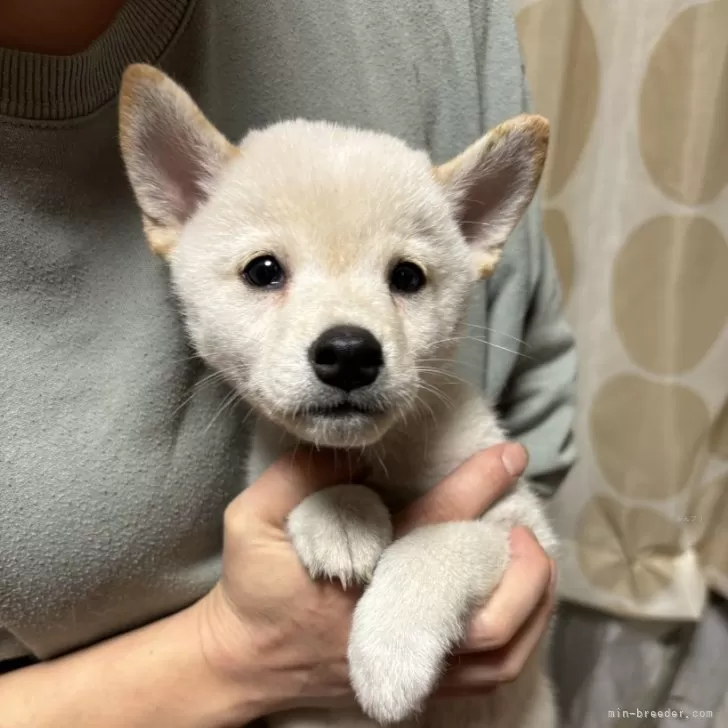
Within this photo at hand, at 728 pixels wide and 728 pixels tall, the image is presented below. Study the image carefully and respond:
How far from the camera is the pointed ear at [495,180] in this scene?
3.17ft

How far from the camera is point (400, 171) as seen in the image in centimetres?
95

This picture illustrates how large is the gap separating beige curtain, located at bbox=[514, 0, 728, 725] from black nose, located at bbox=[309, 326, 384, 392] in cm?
97

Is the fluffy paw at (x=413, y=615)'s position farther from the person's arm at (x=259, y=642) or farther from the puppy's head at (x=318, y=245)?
the puppy's head at (x=318, y=245)

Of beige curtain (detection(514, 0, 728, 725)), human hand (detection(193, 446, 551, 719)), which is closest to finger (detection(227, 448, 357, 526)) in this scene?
human hand (detection(193, 446, 551, 719))

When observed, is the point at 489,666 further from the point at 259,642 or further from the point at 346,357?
the point at 346,357

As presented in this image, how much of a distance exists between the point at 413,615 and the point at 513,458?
33 cm

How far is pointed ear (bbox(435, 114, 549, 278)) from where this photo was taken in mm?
966

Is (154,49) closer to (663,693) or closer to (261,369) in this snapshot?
(261,369)

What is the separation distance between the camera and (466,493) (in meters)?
1.00

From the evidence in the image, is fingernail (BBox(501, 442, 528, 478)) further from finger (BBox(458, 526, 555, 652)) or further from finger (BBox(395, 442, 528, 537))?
finger (BBox(458, 526, 555, 652))

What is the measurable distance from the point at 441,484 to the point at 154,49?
78 cm

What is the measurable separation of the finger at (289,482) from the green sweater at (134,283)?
5.0 inches

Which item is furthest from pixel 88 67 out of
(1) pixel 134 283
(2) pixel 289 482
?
(2) pixel 289 482

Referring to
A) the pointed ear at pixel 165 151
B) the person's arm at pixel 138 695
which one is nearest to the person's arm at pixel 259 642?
the person's arm at pixel 138 695
